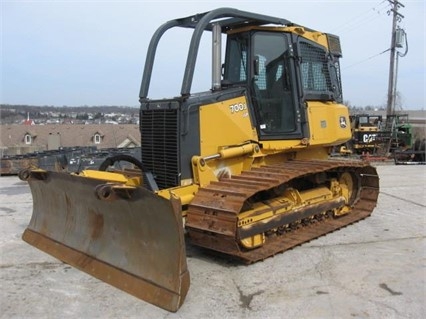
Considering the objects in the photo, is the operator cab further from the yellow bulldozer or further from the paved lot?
the paved lot


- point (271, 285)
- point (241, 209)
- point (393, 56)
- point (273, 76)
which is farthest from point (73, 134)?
point (271, 285)

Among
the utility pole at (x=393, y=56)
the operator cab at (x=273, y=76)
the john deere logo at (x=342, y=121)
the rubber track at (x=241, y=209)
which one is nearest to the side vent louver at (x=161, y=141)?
the rubber track at (x=241, y=209)

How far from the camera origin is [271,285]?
4.59 meters

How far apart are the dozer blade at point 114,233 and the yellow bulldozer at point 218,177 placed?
1cm

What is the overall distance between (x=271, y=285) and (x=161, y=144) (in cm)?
218

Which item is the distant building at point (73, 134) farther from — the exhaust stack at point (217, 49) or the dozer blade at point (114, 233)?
the exhaust stack at point (217, 49)

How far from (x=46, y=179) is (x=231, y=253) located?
2553 mm

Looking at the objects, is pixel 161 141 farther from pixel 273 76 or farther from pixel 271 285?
pixel 271 285

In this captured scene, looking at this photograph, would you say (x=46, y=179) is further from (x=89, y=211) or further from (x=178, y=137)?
(x=178, y=137)

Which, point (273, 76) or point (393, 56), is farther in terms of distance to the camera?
point (393, 56)

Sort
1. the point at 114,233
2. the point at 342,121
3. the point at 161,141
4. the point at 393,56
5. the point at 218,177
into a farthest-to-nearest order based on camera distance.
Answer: the point at 393,56 → the point at 342,121 → the point at 218,177 → the point at 161,141 → the point at 114,233

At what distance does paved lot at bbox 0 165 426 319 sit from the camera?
13.2ft

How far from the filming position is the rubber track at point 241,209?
4871 millimetres

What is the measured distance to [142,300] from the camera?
13.9 ft
